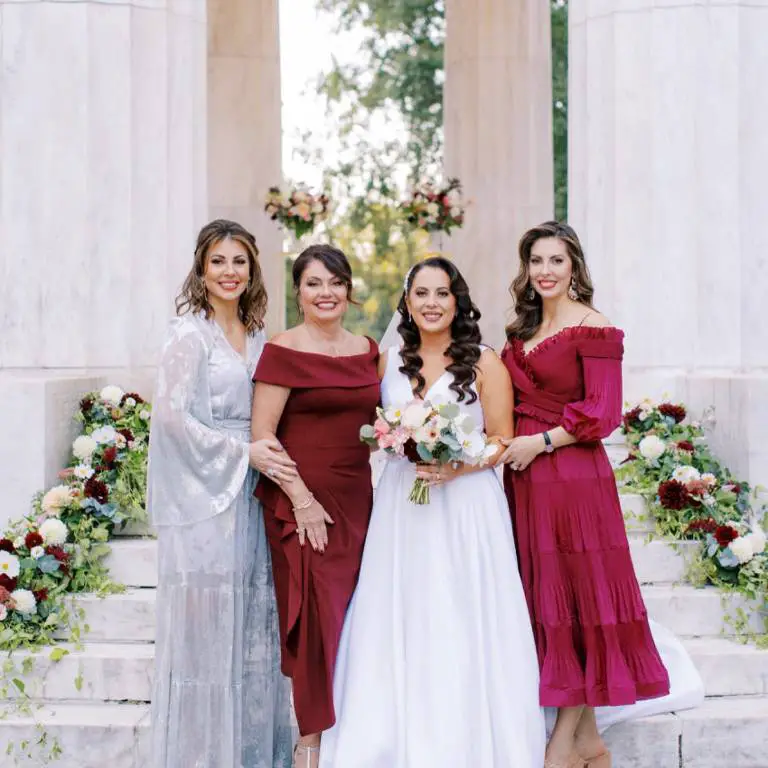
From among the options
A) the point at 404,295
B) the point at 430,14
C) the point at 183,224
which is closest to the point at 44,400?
the point at 183,224

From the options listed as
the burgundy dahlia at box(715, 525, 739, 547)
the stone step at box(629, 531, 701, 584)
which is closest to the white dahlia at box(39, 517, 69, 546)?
the stone step at box(629, 531, 701, 584)

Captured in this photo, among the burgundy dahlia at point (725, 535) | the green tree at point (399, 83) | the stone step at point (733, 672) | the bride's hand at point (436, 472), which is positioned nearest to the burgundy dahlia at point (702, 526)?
the burgundy dahlia at point (725, 535)

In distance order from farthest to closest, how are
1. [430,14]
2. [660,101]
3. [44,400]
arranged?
[430,14] → [660,101] → [44,400]

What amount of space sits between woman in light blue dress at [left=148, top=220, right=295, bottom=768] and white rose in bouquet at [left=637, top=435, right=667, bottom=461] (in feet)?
10.1

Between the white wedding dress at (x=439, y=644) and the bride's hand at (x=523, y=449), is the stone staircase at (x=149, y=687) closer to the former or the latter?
the white wedding dress at (x=439, y=644)

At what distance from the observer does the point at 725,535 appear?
6.55 meters

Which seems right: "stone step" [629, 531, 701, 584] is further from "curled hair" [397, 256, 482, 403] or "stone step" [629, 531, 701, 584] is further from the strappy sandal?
the strappy sandal

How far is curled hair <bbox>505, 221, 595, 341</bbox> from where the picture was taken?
5.17 metres

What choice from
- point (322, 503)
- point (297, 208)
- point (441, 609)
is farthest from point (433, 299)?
point (297, 208)

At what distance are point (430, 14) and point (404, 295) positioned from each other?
2077 cm

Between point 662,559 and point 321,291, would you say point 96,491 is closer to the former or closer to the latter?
point 321,291

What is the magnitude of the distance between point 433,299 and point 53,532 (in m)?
2.83

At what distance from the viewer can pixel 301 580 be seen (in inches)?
195

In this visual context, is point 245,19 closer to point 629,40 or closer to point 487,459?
point 629,40
